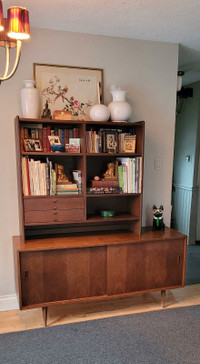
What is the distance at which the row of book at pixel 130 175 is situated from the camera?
2408 millimetres

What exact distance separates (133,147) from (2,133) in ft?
3.79

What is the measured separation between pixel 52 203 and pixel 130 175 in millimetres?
729

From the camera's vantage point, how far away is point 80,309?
2557 millimetres

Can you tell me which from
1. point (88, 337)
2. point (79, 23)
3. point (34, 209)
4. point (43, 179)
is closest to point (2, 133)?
point (43, 179)

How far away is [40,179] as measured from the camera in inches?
87.1

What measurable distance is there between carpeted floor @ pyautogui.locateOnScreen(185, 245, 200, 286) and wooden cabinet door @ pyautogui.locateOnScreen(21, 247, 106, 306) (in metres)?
1.36

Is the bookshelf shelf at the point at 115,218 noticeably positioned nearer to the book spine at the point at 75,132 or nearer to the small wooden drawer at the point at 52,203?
the small wooden drawer at the point at 52,203

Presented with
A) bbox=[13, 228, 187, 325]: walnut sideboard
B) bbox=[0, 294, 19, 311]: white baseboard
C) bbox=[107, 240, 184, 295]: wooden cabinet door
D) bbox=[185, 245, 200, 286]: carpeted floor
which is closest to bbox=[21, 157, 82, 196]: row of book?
bbox=[13, 228, 187, 325]: walnut sideboard

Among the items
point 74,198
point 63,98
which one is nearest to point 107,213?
point 74,198

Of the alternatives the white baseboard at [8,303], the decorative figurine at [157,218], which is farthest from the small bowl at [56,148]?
the white baseboard at [8,303]

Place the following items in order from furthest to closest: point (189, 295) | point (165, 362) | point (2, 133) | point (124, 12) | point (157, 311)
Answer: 1. point (189, 295)
2. point (157, 311)
3. point (2, 133)
4. point (124, 12)
5. point (165, 362)

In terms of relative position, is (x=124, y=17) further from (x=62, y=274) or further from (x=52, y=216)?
(x=62, y=274)

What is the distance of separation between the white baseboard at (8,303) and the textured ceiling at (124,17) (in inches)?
95.3

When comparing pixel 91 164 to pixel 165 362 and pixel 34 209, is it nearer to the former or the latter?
pixel 34 209
